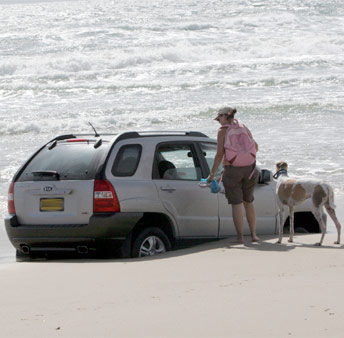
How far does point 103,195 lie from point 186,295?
2089 millimetres

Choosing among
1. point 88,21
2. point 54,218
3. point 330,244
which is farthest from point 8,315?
point 88,21

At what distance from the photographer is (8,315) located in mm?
6348

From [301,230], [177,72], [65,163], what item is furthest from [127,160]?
[177,72]

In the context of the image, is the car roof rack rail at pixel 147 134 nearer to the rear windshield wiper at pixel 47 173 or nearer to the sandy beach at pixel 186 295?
the rear windshield wiper at pixel 47 173

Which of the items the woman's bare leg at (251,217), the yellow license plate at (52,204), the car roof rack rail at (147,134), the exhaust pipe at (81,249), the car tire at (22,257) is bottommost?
the car tire at (22,257)

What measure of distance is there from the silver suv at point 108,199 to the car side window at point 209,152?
339 mm

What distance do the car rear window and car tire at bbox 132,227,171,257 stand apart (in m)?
0.79

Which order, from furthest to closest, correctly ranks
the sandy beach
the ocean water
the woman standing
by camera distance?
1. the ocean water
2. the woman standing
3. the sandy beach

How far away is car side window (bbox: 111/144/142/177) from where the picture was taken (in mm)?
8776

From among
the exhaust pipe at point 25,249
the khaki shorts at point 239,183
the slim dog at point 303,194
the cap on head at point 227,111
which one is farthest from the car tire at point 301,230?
the exhaust pipe at point 25,249

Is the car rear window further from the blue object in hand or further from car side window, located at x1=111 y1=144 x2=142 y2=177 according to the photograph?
the blue object in hand

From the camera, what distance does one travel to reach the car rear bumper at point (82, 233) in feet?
28.1

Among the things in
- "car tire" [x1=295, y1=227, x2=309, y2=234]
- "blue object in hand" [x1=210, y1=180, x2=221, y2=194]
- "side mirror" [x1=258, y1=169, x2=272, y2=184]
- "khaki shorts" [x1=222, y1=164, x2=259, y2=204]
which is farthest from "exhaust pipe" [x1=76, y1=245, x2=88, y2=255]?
"car tire" [x1=295, y1=227, x2=309, y2=234]

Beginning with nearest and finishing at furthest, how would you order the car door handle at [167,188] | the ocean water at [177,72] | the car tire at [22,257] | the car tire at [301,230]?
the car door handle at [167,188], the car tire at [22,257], the car tire at [301,230], the ocean water at [177,72]
